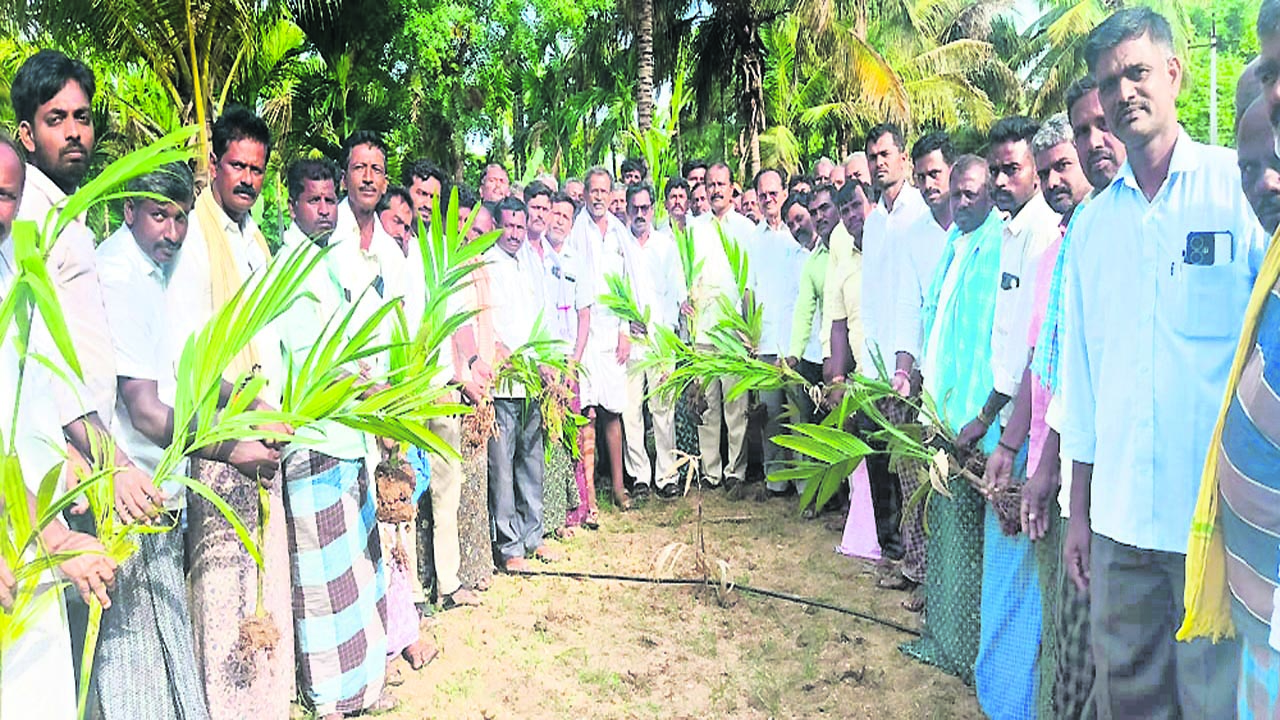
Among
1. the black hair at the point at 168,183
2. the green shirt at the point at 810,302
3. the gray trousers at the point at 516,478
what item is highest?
the black hair at the point at 168,183

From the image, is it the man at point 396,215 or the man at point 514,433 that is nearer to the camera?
the man at point 396,215

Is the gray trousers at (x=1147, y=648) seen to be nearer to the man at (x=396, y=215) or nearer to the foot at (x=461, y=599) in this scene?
the man at (x=396, y=215)

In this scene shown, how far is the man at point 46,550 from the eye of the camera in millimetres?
1912

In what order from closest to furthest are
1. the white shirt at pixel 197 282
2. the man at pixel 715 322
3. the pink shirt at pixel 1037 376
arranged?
the white shirt at pixel 197 282 → the pink shirt at pixel 1037 376 → the man at pixel 715 322

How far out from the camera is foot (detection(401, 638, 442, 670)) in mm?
4047

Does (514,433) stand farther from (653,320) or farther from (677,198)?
(677,198)

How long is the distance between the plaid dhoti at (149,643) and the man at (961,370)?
249 cm

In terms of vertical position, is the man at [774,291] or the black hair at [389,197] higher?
the black hair at [389,197]

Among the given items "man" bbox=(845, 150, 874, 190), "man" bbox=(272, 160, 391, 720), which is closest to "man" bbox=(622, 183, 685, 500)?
"man" bbox=(845, 150, 874, 190)

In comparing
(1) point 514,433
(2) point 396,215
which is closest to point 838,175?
(1) point 514,433

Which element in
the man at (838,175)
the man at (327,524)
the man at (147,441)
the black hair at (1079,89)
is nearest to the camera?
the black hair at (1079,89)

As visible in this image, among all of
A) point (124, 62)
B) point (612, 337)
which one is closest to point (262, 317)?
point (612, 337)

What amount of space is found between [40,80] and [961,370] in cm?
301

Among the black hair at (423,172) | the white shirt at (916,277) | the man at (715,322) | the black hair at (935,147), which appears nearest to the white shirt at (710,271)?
the man at (715,322)
